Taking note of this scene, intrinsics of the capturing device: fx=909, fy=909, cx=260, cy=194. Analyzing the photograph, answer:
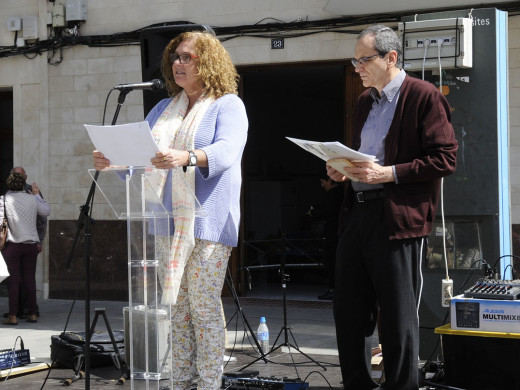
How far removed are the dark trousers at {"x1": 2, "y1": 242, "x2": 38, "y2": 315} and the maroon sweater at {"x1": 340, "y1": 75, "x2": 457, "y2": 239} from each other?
20.4 ft

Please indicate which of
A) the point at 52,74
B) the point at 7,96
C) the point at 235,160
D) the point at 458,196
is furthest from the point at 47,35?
the point at 235,160

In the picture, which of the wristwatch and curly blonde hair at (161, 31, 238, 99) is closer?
the wristwatch

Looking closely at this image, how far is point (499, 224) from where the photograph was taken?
5.98 metres

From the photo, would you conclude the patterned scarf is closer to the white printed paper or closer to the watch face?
the watch face

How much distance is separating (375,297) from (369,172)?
710mm

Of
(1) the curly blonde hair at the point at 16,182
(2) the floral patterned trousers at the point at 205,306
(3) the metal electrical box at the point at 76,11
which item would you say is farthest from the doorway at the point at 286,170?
(2) the floral patterned trousers at the point at 205,306

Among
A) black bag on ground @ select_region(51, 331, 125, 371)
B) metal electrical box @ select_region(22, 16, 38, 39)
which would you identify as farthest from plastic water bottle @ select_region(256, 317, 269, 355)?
metal electrical box @ select_region(22, 16, 38, 39)

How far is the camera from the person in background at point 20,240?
9.52m

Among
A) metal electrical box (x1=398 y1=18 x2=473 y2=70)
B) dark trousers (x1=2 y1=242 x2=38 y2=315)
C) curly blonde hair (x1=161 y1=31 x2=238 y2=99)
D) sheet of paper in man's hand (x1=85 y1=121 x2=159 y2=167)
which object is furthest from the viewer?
dark trousers (x1=2 y1=242 x2=38 y2=315)

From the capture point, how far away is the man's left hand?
4.02 m

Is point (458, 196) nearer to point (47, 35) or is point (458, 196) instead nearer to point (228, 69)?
point (228, 69)

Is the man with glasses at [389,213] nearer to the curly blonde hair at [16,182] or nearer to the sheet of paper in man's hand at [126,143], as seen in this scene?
the sheet of paper in man's hand at [126,143]

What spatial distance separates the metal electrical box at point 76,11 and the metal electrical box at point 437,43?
251 inches

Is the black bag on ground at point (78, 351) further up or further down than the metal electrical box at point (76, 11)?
further down
